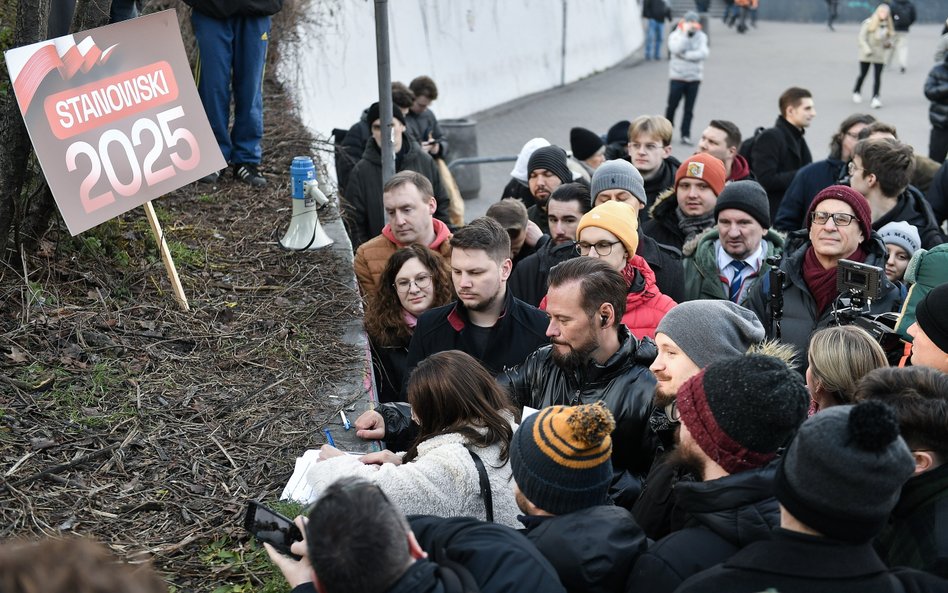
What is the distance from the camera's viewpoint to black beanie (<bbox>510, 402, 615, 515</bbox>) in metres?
2.64

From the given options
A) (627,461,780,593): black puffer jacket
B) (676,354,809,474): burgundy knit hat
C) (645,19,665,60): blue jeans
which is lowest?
(645,19,665,60): blue jeans

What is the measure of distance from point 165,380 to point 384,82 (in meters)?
2.35

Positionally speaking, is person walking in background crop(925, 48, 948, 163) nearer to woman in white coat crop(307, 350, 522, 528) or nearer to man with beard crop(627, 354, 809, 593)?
woman in white coat crop(307, 350, 522, 528)

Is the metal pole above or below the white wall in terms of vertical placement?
above

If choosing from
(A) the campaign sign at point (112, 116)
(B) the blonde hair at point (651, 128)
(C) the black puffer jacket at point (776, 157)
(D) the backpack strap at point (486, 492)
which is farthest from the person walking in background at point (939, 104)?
(D) the backpack strap at point (486, 492)

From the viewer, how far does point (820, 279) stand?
488 centimetres

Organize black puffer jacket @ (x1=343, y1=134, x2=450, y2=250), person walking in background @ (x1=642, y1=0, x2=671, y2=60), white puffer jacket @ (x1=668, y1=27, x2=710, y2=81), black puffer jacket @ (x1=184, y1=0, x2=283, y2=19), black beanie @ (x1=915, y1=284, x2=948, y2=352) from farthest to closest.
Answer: person walking in background @ (x1=642, y1=0, x2=671, y2=60) < white puffer jacket @ (x1=668, y1=27, x2=710, y2=81) < black puffer jacket @ (x1=343, y1=134, x2=450, y2=250) < black puffer jacket @ (x1=184, y1=0, x2=283, y2=19) < black beanie @ (x1=915, y1=284, x2=948, y2=352)

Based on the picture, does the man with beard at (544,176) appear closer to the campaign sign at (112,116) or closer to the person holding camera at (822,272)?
the person holding camera at (822,272)

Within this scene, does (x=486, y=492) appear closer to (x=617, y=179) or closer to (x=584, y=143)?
(x=617, y=179)

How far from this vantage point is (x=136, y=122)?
515 cm

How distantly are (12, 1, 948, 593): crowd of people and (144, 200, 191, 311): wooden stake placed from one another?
106 cm

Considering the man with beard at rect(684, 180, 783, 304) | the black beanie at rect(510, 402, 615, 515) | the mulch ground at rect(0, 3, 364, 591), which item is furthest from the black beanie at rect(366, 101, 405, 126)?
the black beanie at rect(510, 402, 615, 515)

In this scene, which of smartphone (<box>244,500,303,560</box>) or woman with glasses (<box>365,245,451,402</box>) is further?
woman with glasses (<box>365,245,451,402</box>)

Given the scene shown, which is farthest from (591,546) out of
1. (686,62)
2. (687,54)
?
(686,62)
